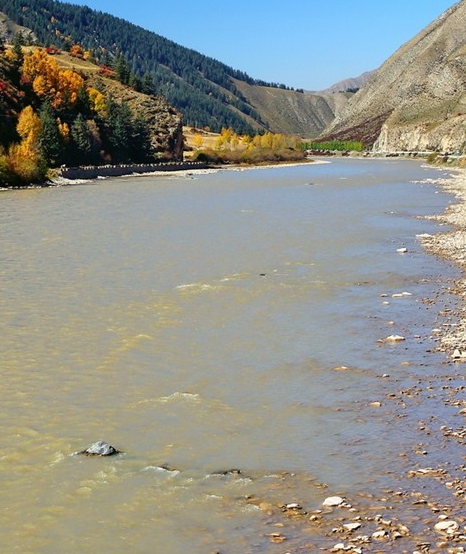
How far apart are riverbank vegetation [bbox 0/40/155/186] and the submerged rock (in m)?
80.7

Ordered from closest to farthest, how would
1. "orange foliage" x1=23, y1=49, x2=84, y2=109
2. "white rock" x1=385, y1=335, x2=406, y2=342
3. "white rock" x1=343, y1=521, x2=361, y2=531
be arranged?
"white rock" x1=343, y1=521, x2=361, y2=531
"white rock" x1=385, y1=335, x2=406, y2=342
"orange foliage" x1=23, y1=49, x2=84, y2=109

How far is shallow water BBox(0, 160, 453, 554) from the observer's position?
8305mm

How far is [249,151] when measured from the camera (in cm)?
16175

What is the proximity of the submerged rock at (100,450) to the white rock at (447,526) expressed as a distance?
4.45 m

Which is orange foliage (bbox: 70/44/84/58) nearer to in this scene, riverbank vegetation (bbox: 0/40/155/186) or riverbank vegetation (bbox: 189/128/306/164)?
riverbank vegetation (bbox: 189/128/306/164)

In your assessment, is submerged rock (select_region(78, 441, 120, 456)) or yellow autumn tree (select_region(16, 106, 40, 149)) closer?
submerged rock (select_region(78, 441, 120, 456))

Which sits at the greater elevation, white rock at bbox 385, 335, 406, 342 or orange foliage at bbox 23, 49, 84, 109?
orange foliage at bbox 23, 49, 84, 109

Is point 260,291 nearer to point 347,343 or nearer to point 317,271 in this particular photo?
point 317,271

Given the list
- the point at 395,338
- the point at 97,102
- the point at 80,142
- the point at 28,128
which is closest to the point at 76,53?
the point at 97,102

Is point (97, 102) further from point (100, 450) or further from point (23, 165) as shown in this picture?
point (100, 450)

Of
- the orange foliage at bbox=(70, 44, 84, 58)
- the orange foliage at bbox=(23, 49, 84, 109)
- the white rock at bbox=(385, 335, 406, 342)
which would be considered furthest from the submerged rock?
the orange foliage at bbox=(70, 44, 84, 58)

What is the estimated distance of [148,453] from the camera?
9.74 metres

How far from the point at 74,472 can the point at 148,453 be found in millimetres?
1078

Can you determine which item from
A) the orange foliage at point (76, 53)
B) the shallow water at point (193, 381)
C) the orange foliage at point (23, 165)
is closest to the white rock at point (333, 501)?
the shallow water at point (193, 381)
